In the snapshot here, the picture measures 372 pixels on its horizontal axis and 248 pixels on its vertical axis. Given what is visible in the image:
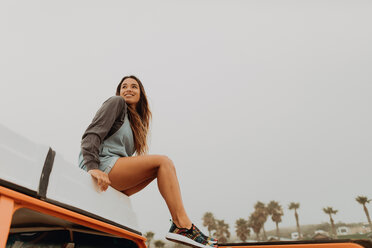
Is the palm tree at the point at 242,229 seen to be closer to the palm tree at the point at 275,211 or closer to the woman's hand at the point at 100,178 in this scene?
the palm tree at the point at 275,211

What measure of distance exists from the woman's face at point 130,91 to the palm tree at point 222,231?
6372cm

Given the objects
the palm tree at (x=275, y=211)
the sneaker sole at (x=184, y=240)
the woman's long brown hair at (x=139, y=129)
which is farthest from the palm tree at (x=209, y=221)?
Answer: the sneaker sole at (x=184, y=240)

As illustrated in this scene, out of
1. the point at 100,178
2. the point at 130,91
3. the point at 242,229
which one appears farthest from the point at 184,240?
the point at 242,229

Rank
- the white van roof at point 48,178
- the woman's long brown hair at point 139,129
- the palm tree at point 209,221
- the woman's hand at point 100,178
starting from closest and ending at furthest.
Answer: the white van roof at point 48,178, the woman's hand at point 100,178, the woman's long brown hair at point 139,129, the palm tree at point 209,221

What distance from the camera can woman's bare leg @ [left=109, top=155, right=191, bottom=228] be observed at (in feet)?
5.71

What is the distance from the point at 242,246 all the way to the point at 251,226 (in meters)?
63.7

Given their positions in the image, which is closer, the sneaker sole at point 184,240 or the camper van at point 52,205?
the camper van at point 52,205

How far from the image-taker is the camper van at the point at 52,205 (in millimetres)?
902

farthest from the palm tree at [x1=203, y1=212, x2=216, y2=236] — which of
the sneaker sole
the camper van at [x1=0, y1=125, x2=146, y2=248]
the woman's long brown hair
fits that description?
the camper van at [x1=0, y1=125, x2=146, y2=248]

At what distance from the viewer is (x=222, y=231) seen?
208 feet

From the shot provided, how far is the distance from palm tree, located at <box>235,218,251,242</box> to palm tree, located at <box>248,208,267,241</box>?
160 centimetres

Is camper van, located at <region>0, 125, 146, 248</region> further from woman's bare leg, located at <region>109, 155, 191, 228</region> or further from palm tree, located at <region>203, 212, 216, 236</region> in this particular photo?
palm tree, located at <region>203, 212, 216, 236</region>

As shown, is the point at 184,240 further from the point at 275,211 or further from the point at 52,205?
the point at 275,211

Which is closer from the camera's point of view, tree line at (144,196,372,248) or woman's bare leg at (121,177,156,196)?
woman's bare leg at (121,177,156,196)
